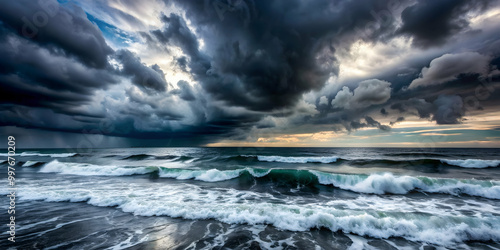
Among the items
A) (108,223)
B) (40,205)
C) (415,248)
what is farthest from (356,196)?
(40,205)

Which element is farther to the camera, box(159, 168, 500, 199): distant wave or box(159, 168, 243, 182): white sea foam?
box(159, 168, 243, 182): white sea foam

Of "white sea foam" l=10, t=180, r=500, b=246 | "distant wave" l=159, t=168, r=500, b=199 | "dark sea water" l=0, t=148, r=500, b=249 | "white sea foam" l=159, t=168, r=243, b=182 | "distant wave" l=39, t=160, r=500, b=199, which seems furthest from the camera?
"white sea foam" l=159, t=168, r=243, b=182

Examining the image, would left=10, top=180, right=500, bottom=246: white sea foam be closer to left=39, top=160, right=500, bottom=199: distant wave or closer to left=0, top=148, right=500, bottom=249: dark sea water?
left=0, top=148, right=500, bottom=249: dark sea water

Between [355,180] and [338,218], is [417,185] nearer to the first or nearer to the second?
[355,180]

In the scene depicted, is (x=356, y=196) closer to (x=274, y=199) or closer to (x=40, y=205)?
(x=274, y=199)

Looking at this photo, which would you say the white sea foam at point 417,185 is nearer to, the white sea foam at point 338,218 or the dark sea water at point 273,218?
the dark sea water at point 273,218

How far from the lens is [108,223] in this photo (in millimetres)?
7570

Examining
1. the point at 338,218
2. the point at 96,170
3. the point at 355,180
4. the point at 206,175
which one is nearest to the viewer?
the point at 338,218

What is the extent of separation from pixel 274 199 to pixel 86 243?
8764 millimetres

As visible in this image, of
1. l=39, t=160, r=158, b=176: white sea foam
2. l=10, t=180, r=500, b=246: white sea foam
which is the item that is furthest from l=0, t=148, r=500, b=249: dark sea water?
l=39, t=160, r=158, b=176: white sea foam

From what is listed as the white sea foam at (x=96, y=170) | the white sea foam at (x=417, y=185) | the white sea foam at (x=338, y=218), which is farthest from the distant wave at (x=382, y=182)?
the white sea foam at (x=96, y=170)

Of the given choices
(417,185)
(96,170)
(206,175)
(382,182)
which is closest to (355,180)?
(382,182)

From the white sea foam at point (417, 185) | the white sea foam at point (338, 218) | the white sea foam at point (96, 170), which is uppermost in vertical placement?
the white sea foam at point (96, 170)

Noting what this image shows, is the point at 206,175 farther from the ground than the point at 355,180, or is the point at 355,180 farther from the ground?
the point at 206,175
